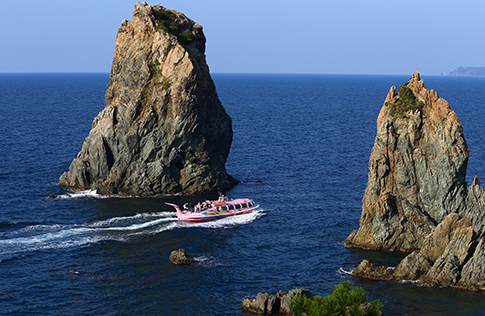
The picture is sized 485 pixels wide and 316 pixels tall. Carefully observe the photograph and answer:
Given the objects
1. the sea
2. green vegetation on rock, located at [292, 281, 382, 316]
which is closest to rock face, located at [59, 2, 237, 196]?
the sea

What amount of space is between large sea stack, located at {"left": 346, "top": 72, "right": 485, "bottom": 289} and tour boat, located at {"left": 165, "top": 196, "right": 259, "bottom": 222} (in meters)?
23.4

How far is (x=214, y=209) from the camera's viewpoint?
95.2 meters

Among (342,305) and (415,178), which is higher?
(415,178)

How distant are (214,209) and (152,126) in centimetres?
2324

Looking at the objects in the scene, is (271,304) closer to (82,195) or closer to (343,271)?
(343,271)

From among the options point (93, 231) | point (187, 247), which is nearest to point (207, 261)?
point (187, 247)

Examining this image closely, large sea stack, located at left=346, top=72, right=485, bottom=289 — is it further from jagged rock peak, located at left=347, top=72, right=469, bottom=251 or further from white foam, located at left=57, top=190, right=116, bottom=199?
white foam, located at left=57, top=190, right=116, bottom=199

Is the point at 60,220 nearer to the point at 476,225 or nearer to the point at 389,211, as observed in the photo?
the point at 389,211

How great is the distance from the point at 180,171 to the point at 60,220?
2663 cm

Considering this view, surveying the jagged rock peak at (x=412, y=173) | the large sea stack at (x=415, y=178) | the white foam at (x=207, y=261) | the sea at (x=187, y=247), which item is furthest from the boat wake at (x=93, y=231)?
the large sea stack at (x=415, y=178)

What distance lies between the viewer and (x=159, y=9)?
115188 millimetres

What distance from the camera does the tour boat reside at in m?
93.1

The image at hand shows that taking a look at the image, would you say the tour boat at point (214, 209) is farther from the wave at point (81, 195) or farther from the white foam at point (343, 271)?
the white foam at point (343, 271)

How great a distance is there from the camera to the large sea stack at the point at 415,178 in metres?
78.0
